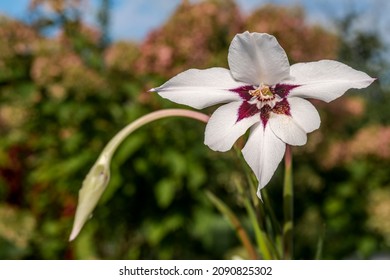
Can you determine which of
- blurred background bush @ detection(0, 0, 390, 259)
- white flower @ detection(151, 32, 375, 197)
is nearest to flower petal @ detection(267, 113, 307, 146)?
white flower @ detection(151, 32, 375, 197)

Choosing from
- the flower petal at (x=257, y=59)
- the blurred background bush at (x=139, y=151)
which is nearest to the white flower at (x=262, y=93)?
the flower petal at (x=257, y=59)

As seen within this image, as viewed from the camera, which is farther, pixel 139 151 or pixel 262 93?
pixel 139 151

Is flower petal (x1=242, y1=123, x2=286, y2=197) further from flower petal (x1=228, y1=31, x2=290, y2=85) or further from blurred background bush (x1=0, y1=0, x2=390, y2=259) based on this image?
blurred background bush (x1=0, y1=0, x2=390, y2=259)

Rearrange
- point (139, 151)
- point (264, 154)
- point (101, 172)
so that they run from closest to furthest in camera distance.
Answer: point (264, 154) → point (101, 172) → point (139, 151)

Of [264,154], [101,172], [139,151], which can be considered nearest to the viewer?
[264,154]

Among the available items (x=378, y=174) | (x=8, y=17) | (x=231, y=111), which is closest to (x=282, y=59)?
(x=231, y=111)

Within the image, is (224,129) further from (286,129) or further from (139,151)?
(139,151)

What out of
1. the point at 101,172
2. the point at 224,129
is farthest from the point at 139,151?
the point at 224,129
